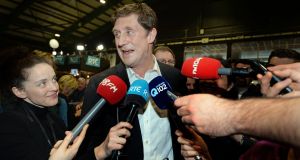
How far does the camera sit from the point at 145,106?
2246mm

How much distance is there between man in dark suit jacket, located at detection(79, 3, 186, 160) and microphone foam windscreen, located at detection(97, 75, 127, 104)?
8.6 inches

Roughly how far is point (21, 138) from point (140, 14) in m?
1.33

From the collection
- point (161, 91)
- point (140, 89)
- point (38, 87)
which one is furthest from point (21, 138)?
point (161, 91)

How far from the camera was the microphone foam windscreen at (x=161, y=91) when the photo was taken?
156cm

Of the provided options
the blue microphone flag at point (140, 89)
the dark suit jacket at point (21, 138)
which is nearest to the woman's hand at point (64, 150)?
the dark suit jacket at point (21, 138)

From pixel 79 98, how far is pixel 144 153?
4477 millimetres

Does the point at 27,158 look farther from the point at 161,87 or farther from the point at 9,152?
the point at 161,87

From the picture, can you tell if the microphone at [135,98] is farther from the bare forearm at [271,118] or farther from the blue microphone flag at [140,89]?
the bare forearm at [271,118]

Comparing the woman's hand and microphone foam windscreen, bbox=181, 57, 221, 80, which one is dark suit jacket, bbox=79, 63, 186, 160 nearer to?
the woman's hand

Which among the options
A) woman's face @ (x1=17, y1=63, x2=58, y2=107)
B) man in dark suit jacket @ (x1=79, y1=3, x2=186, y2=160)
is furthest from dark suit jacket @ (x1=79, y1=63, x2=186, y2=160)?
woman's face @ (x1=17, y1=63, x2=58, y2=107)

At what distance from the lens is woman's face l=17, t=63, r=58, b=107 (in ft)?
6.52

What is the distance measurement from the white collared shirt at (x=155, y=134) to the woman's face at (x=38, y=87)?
28.2 inches

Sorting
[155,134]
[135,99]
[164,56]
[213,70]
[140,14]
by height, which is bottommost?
[155,134]

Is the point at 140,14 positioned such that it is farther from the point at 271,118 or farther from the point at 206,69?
the point at 271,118
